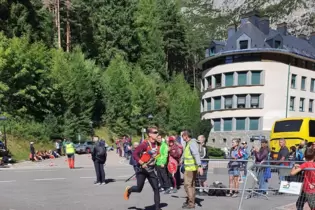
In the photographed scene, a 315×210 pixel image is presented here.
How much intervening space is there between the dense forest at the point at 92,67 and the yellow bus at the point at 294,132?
76.5 feet

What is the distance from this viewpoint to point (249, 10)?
141750mm

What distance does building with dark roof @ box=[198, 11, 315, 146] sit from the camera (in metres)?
53.0

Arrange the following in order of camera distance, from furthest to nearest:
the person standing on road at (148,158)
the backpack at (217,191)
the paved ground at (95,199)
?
1. the backpack at (217,191)
2. the paved ground at (95,199)
3. the person standing on road at (148,158)

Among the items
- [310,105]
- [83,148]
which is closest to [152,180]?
[83,148]

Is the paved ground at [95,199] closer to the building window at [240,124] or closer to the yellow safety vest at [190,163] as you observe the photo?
the yellow safety vest at [190,163]

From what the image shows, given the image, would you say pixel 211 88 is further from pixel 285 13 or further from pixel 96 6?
pixel 285 13

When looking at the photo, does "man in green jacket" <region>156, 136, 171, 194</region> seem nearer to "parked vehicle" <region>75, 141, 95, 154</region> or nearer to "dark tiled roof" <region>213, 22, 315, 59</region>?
"parked vehicle" <region>75, 141, 95, 154</region>

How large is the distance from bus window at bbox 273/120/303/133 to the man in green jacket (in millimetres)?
12988

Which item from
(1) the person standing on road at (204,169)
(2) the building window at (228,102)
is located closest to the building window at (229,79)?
(2) the building window at (228,102)

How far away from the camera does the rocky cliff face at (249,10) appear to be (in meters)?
133

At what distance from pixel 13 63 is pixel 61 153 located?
10050 millimetres

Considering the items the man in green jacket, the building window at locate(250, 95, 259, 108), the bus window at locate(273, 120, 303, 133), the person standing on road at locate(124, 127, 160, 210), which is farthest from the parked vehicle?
the person standing on road at locate(124, 127, 160, 210)

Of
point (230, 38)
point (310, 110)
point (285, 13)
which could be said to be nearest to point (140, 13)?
point (230, 38)

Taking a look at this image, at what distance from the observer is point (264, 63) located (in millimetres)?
53344
